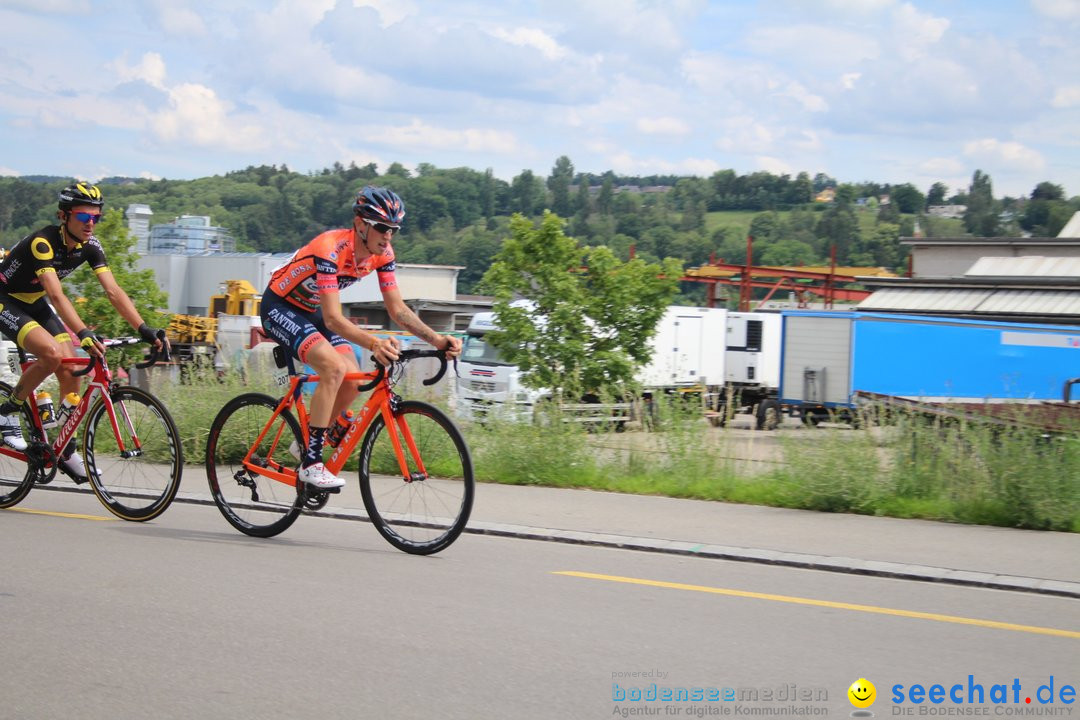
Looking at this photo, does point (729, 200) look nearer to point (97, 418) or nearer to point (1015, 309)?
point (1015, 309)

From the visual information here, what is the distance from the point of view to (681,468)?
1103 centimetres

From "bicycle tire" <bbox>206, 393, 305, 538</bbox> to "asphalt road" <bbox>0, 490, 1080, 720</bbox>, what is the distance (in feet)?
0.75

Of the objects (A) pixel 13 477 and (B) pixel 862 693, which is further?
(A) pixel 13 477

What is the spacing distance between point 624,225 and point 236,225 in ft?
154

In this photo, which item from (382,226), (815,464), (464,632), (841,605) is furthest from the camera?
(815,464)

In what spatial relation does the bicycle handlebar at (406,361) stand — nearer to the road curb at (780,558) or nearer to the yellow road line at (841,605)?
the yellow road line at (841,605)

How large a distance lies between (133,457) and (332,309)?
2.34 meters

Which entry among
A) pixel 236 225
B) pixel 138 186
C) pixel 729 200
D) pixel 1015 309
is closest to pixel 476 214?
pixel 236 225

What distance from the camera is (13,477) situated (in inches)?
348

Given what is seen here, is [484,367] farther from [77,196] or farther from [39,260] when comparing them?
[77,196]

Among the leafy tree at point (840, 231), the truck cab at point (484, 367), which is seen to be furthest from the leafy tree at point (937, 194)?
the truck cab at point (484, 367)

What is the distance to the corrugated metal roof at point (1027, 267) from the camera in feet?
159

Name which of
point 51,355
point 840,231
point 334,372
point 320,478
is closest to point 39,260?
point 51,355

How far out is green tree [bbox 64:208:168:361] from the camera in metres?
24.5
